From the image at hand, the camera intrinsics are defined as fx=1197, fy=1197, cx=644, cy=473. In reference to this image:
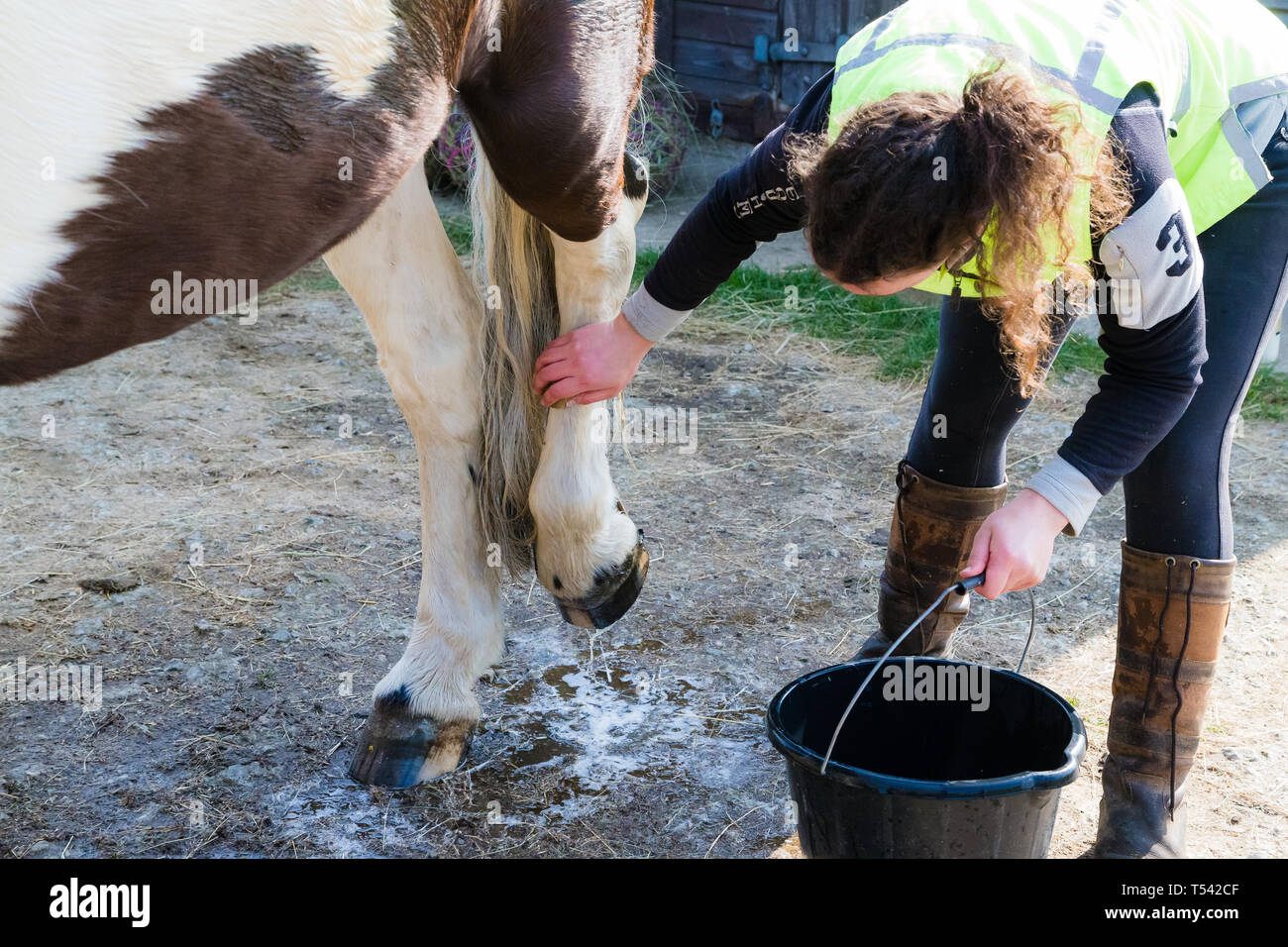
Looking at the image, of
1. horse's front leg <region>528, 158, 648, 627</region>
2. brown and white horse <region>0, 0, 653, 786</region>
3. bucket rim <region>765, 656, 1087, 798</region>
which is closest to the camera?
brown and white horse <region>0, 0, 653, 786</region>

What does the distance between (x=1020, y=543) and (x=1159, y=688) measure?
0.43 m

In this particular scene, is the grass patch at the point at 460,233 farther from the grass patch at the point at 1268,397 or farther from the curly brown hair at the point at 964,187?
the curly brown hair at the point at 964,187

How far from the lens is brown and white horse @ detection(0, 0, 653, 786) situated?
1.17 m

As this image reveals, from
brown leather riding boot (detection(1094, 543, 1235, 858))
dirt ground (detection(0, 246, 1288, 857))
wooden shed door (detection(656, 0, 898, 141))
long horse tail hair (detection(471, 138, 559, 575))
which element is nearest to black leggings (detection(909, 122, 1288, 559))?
brown leather riding boot (detection(1094, 543, 1235, 858))

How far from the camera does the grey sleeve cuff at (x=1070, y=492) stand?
1475 mm

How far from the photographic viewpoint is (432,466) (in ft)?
6.64

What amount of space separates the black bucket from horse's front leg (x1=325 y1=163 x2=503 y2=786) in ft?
2.06

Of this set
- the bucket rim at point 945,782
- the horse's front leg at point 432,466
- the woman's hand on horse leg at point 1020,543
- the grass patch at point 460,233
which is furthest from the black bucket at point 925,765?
the grass patch at point 460,233

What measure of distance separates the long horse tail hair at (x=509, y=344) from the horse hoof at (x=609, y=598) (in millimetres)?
134

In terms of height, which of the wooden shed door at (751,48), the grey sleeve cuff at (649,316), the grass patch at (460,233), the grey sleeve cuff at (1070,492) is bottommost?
the grey sleeve cuff at (1070,492)

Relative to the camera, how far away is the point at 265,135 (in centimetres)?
126

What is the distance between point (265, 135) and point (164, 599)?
5.04 feet

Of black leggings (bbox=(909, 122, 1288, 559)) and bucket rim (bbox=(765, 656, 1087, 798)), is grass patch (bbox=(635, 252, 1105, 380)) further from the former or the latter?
bucket rim (bbox=(765, 656, 1087, 798))

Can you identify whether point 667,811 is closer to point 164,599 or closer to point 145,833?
point 145,833
